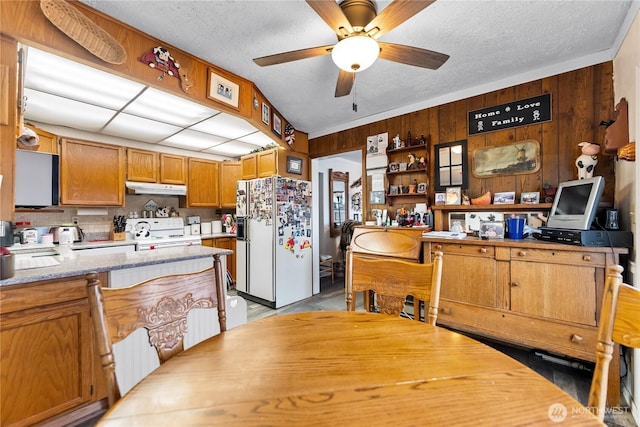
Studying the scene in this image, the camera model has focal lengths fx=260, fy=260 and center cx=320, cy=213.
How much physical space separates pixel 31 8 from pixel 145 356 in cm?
217

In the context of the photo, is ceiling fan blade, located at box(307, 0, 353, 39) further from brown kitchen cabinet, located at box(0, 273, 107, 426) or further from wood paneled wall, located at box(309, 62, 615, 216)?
brown kitchen cabinet, located at box(0, 273, 107, 426)

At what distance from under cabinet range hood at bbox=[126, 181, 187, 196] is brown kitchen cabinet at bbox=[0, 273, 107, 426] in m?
2.67

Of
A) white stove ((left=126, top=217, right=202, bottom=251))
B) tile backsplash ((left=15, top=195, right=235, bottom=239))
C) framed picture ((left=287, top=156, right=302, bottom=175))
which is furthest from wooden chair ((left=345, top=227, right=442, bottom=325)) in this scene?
tile backsplash ((left=15, top=195, right=235, bottom=239))

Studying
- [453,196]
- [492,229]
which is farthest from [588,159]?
[453,196]

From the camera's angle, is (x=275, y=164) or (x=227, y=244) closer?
(x=275, y=164)

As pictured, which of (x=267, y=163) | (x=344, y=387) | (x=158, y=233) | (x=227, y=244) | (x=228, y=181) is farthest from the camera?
(x=228, y=181)

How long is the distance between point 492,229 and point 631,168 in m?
1.00

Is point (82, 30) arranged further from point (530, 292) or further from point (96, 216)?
point (530, 292)

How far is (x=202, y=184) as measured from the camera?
468 centimetres

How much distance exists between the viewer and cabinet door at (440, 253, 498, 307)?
88.2 inches

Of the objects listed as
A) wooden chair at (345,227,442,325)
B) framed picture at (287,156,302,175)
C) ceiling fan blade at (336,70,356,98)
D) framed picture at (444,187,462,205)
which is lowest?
wooden chair at (345,227,442,325)

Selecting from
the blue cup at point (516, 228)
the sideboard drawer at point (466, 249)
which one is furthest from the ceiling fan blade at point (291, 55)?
the blue cup at point (516, 228)

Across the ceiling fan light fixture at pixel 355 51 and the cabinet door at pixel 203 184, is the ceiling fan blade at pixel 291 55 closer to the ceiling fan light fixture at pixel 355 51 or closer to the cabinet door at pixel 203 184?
the ceiling fan light fixture at pixel 355 51

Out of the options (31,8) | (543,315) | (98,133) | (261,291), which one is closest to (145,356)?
(261,291)
